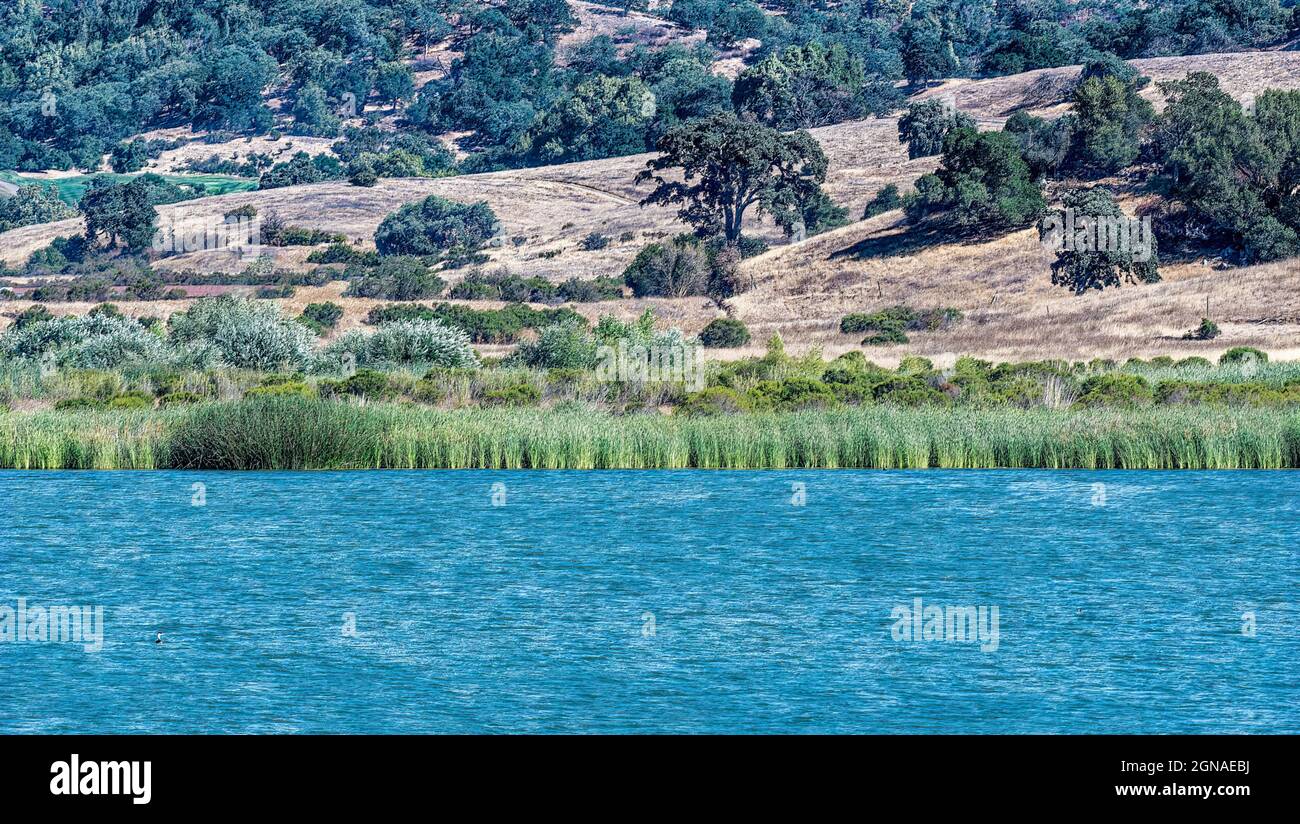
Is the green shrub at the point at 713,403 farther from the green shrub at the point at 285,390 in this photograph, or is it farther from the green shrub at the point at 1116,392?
the green shrub at the point at 285,390

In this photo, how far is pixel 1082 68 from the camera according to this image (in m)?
127

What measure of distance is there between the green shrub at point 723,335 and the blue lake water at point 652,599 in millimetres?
39367

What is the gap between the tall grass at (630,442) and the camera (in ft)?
125

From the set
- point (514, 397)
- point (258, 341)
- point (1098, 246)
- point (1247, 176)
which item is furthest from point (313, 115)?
point (514, 397)

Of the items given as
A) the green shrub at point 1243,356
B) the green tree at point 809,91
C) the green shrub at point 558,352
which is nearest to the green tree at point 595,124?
the green tree at point 809,91

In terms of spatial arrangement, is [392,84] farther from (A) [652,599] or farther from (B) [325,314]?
(A) [652,599]

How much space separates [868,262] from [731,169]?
13086 mm

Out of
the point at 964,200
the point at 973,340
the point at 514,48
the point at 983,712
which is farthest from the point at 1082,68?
the point at 983,712

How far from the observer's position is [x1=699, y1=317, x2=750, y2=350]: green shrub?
257 feet

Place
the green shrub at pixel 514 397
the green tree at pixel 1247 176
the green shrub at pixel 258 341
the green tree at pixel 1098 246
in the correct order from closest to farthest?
1. the green shrub at pixel 514 397
2. the green shrub at pixel 258 341
3. the green tree at pixel 1098 246
4. the green tree at pixel 1247 176
